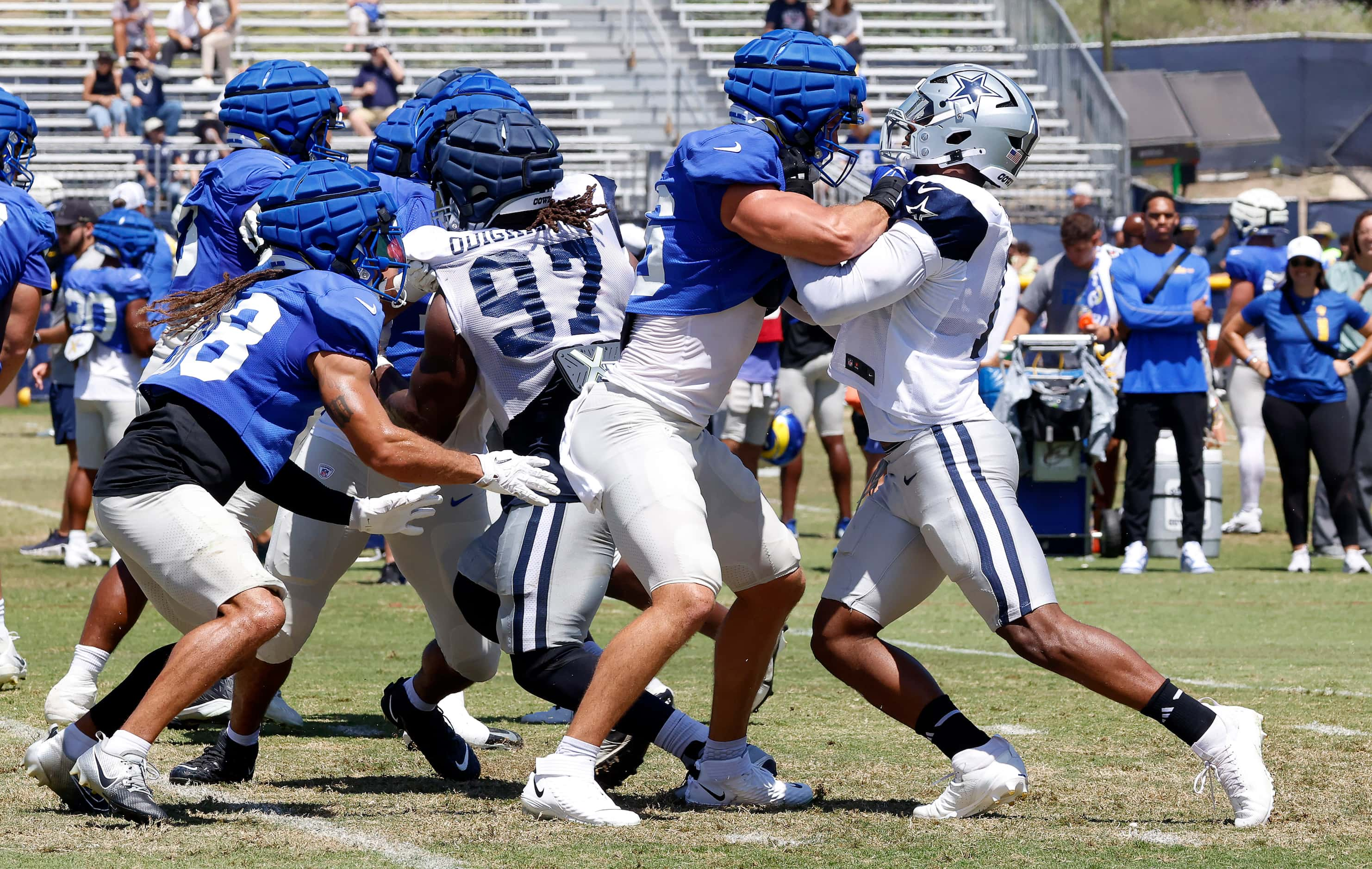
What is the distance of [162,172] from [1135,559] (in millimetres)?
14979

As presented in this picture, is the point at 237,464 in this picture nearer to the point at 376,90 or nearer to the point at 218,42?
the point at 376,90

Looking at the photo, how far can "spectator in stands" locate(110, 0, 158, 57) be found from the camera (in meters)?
25.2

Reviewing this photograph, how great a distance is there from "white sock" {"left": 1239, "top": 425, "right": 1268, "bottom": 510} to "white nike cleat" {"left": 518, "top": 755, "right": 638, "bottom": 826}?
9.01 m

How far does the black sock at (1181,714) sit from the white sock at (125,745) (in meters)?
2.44

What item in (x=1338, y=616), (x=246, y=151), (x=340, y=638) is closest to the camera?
(x=246, y=151)

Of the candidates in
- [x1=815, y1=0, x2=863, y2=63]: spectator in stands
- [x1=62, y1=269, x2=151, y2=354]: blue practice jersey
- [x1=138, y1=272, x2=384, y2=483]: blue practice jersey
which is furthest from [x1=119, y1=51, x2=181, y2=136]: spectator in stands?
[x1=138, y1=272, x2=384, y2=483]: blue practice jersey

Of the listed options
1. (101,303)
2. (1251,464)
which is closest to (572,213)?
(101,303)

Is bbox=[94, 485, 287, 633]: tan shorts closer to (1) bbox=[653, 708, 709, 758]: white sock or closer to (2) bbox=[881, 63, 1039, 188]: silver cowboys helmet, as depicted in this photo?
(1) bbox=[653, 708, 709, 758]: white sock

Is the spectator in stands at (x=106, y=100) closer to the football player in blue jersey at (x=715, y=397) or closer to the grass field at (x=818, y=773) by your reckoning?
the grass field at (x=818, y=773)

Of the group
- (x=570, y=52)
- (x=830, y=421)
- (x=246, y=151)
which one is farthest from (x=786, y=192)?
(x=570, y=52)

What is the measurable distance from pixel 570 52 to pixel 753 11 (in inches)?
116

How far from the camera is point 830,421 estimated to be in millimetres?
12344

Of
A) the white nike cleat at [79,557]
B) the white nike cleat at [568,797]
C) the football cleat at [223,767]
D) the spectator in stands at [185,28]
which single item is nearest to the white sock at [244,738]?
the football cleat at [223,767]

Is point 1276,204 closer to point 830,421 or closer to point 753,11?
point 830,421
